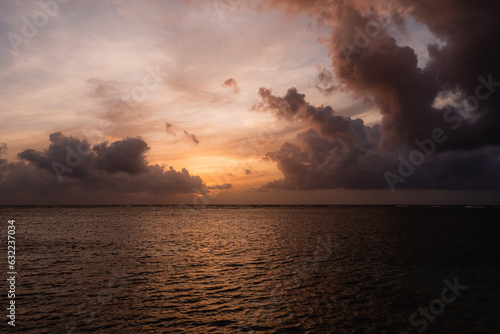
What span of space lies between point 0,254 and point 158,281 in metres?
32.9

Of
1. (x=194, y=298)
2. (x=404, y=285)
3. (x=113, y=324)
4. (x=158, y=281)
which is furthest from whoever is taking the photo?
(x=158, y=281)

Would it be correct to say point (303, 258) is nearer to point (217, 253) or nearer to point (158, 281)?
point (217, 253)

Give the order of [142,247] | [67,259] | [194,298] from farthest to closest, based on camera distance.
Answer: [142,247] < [67,259] < [194,298]

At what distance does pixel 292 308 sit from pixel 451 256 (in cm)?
3743

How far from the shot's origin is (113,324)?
2112 cm

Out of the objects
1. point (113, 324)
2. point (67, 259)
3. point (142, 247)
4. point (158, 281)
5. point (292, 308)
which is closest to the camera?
point (113, 324)

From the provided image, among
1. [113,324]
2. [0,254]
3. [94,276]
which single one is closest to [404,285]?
[113,324]

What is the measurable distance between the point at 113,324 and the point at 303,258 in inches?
1244

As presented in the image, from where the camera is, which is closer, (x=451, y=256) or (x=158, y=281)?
(x=158, y=281)

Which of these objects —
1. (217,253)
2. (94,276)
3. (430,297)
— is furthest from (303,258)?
(94,276)

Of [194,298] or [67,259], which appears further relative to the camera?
[67,259]

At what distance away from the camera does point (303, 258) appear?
46625mm

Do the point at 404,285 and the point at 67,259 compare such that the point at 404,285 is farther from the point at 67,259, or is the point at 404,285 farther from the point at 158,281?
the point at 67,259

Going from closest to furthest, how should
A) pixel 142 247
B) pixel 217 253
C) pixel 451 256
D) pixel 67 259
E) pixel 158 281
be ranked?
pixel 158 281 < pixel 67 259 < pixel 451 256 < pixel 217 253 < pixel 142 247
